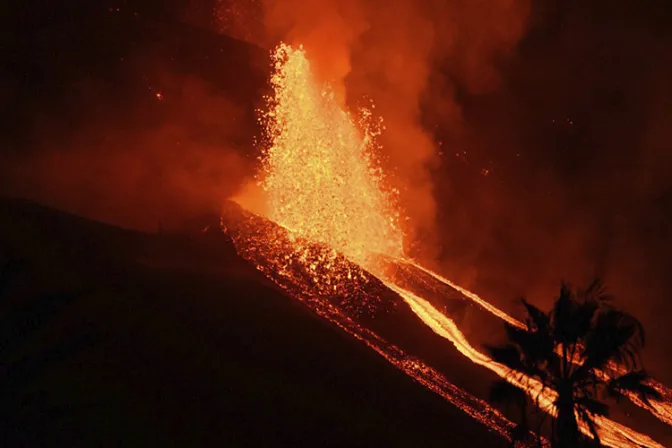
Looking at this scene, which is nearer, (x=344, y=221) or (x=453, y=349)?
(x=453, y=349)

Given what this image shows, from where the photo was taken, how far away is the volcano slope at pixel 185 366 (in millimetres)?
18641

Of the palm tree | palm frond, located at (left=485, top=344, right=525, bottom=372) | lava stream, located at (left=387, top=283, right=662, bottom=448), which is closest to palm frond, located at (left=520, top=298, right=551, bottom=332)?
the palm tree

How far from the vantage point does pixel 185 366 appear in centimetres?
2102

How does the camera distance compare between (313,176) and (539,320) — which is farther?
(313,176)

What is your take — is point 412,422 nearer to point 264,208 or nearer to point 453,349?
point 453,349

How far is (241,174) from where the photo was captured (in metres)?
47.2

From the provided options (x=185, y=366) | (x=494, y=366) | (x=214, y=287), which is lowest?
(x=185, y=366)

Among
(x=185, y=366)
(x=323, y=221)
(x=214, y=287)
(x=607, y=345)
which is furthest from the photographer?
(x=323, y=221)

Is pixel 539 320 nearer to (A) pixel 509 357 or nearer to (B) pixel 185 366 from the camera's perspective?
(A) pixel 509 357

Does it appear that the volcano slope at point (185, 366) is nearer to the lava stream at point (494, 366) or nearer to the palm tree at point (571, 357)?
the palm tree at point (571, 357)

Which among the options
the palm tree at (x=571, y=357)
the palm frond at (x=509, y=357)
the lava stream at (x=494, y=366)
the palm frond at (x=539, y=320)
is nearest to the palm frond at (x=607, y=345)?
the palm tree at (x=571, y=357)

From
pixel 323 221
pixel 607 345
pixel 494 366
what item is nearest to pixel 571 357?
pixel 607 345

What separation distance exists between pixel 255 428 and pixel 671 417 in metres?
26.9

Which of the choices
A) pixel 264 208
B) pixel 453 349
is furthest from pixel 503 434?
pixel 264 208
